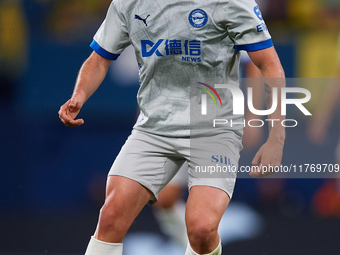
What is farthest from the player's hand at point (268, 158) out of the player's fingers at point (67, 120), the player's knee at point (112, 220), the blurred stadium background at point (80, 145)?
the blurred stadium background at point (80, 145)

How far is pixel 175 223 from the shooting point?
3.16m

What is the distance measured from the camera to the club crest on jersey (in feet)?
6.73

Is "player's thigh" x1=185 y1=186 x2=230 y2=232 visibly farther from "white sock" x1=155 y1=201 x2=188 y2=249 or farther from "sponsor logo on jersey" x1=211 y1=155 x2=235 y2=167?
"white sock" x1=155 y1=201 x2=188 y2=249

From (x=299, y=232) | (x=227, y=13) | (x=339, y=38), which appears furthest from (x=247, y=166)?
(x=227, y=13)

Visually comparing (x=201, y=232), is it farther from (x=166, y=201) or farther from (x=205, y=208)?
(x=166, y=201)

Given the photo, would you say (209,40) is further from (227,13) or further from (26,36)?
(26,36)

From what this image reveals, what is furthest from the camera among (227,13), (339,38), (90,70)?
(339,38)

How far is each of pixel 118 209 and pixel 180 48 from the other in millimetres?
664

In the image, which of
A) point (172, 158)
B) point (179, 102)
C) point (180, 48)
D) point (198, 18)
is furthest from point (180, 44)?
point (172, 158)

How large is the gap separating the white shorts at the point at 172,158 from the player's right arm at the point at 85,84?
26 cm

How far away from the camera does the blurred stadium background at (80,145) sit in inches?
127

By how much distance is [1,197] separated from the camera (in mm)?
3322

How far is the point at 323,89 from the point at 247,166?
65 cm

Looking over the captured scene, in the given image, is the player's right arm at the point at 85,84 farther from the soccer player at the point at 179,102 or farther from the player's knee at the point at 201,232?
the player's knee at the point at 201,232
